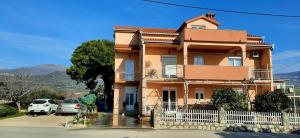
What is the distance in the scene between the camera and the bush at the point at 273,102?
22.0 meters

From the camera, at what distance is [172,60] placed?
29.8 meters

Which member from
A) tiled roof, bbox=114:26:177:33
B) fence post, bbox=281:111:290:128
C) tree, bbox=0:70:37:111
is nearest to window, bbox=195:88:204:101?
tiled roof, bbox=114:26:177:33

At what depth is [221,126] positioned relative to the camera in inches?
803

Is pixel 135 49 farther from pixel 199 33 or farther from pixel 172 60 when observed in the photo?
pixel 199 33

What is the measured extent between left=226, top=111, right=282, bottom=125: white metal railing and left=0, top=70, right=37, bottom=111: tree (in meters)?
20.7

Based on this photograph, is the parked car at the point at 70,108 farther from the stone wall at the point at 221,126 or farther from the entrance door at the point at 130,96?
the stone wall at the point at 221,126

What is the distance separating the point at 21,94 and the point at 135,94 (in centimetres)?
1155

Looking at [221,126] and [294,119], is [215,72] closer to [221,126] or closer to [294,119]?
[221,126]

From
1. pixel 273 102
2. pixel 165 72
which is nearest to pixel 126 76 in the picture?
pixel 165 72

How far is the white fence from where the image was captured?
67.8 feet

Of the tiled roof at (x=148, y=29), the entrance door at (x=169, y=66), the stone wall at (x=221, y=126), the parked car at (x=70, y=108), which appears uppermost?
the tiled roof at (x=148, y=29)

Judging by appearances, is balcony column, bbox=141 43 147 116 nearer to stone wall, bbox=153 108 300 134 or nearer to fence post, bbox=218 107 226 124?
stone wall, bbox=153 108 300 134

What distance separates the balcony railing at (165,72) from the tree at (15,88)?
13.4 metres

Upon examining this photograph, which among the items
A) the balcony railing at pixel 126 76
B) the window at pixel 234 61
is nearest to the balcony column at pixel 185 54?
the window at pixel 234 61
